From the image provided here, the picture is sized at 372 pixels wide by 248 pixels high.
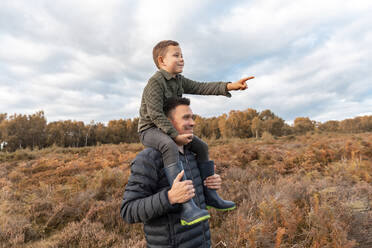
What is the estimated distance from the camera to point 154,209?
1.35 meters

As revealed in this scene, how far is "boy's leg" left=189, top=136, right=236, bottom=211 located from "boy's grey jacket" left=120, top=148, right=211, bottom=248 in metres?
0.31

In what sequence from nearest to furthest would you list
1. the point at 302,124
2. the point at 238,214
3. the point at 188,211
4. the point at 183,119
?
the point at 188,211, the point at 183,119, the point at 238,214, the point at 302,124

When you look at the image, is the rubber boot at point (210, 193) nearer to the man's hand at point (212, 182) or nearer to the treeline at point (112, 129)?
the man's hand at point (212, 182)

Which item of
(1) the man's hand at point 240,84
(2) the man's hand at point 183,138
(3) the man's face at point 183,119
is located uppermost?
(1) the man's hand at point 240,84

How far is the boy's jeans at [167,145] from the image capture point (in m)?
1.64

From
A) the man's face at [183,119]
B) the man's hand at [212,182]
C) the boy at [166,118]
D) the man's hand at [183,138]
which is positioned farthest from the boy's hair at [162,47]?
the man's hand at [212,182]

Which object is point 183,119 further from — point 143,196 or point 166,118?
point 143,196

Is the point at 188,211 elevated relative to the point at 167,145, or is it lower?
lower

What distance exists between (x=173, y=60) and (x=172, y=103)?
1.45 feet

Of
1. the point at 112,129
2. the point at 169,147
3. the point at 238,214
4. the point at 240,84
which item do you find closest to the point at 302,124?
the point at 112,129

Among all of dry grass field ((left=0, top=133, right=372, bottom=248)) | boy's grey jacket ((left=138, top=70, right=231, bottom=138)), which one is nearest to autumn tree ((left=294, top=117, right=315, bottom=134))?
dry grass field ((left=0, top=133, right=372, bottom=248))

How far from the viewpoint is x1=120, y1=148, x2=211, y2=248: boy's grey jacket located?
1.38 m

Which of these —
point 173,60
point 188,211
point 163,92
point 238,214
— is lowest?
point 238,214

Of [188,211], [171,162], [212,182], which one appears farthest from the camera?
[212,182]
